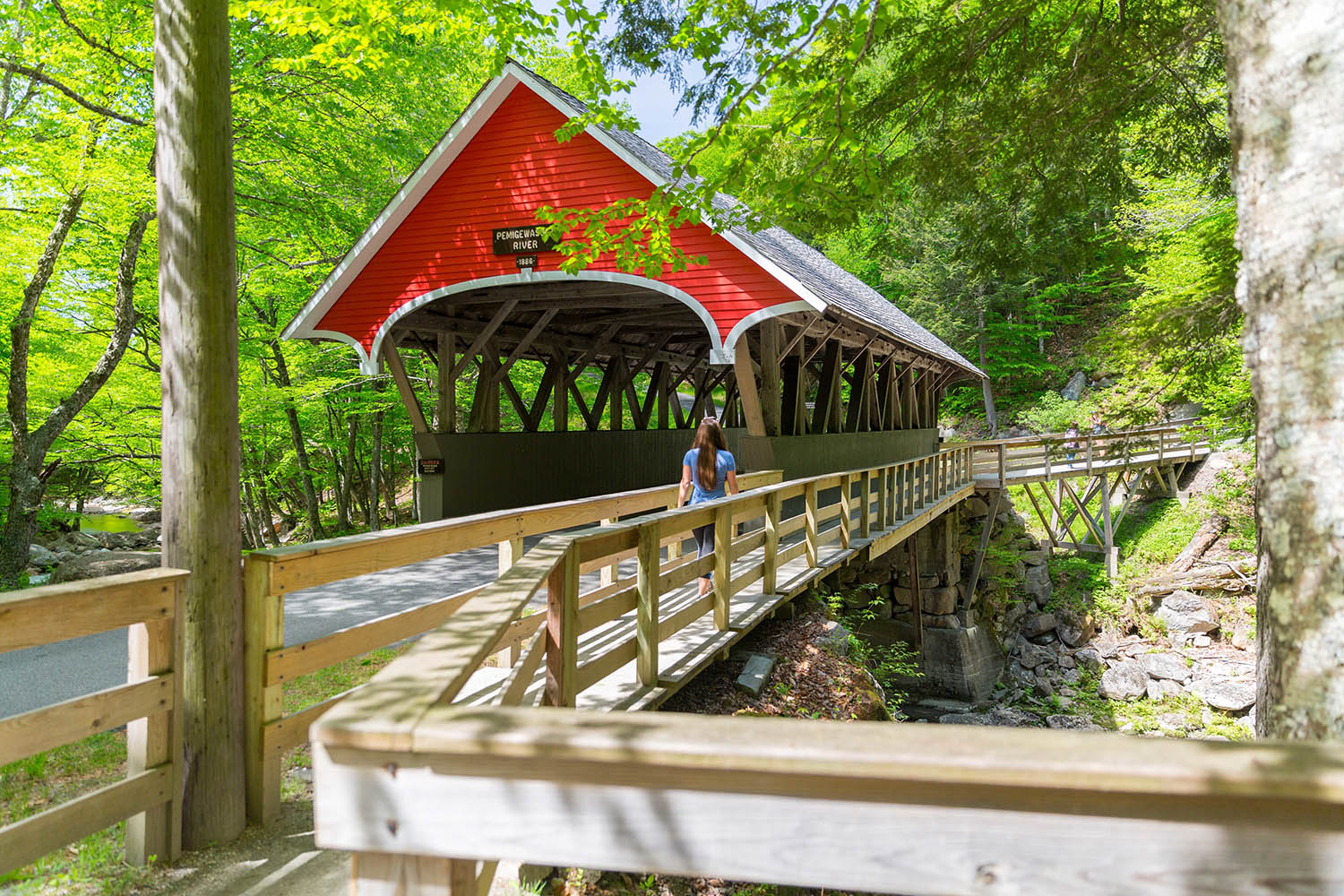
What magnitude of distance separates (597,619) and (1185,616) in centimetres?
1751

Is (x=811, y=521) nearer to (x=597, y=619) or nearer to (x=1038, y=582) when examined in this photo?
(x=597, y=619)

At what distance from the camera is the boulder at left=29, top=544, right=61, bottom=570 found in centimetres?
1444

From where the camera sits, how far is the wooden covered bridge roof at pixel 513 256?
389 inches

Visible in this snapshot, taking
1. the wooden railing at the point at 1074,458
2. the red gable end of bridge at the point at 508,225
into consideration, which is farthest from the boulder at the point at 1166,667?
the red gable end of bridge at the point at 508,225

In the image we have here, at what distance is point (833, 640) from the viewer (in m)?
6.80

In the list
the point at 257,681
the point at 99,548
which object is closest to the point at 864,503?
the point at 257,681

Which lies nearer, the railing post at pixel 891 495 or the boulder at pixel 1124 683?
the railing post at pixel 891 495

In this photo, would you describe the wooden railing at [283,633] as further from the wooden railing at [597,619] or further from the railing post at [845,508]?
the railing post at [845,508]

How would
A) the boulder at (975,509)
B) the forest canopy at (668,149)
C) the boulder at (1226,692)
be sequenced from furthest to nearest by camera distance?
the boulder at (975,509) → the boulder at (1226,692) → the forest canopy at (668,149)

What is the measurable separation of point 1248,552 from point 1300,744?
21576mm

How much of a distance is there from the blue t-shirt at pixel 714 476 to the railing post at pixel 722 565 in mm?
827

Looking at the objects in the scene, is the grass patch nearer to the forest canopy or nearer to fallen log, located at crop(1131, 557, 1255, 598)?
the forest canopy

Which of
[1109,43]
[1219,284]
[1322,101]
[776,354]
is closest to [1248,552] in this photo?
[776,354]

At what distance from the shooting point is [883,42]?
6.06m
